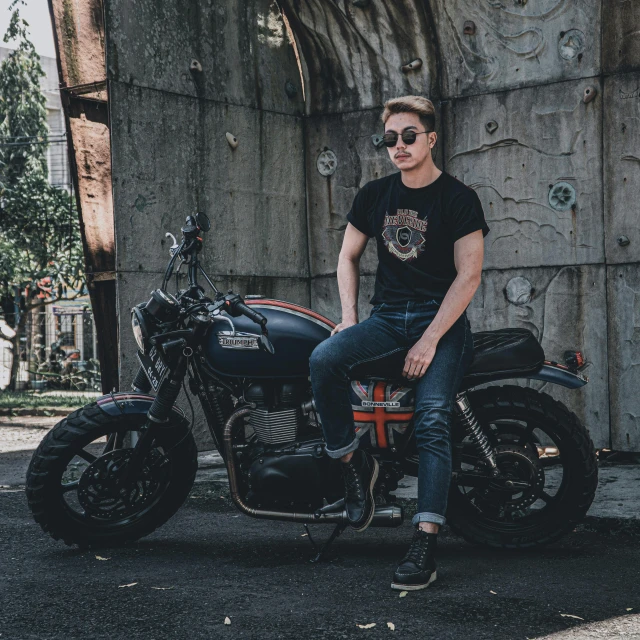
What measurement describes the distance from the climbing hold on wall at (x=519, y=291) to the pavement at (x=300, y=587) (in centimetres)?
220

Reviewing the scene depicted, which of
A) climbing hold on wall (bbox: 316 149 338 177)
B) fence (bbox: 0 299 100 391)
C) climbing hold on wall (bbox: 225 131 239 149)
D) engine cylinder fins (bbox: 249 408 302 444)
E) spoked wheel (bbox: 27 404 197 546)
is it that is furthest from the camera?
fence (bbox: 0 299 100 391)

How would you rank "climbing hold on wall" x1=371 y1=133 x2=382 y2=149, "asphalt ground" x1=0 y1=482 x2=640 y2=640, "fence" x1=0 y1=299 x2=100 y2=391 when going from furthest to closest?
"fence" x1=0 y1=299 x2=100 y2=391
"climbing hold on wall" x1=371 y1=133 x2=382 y2=149
"asphalt ground" x1=0 y1=482 x2=640 y2=640

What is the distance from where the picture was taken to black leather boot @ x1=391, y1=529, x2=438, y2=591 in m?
3.74

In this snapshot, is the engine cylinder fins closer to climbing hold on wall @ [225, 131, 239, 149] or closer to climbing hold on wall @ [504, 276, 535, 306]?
climbing hold on wall @ [504, 276, 535, 306]

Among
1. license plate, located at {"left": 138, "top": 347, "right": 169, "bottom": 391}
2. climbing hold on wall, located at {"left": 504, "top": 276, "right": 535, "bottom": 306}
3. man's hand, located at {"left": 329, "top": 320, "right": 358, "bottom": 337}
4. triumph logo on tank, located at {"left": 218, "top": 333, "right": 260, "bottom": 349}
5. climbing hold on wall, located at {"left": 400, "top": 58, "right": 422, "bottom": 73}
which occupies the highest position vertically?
climbing hold on wall, located at {"left": 400, "top": 58, "right": 422, "bottom": 73}

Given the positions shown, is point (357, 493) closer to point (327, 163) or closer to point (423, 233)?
point (423, 233)

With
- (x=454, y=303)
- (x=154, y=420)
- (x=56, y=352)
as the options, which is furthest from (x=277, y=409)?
(x=56, y=352)

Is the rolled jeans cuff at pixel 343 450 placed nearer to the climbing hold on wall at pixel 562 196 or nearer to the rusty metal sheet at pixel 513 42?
the climbing hold on wall at pixel 562 196

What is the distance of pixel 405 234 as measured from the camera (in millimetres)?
4230

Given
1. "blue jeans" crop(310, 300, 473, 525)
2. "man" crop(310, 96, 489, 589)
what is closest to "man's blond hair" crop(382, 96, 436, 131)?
"man" crop(310, 96, 489, 589)

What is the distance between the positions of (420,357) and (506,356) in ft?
1.65

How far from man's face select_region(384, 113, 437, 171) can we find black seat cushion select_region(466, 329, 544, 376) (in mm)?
903

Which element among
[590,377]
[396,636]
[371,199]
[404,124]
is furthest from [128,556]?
[590,377]

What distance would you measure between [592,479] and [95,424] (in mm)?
2369
